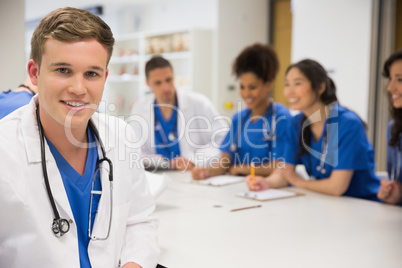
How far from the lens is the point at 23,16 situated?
7.32 ft

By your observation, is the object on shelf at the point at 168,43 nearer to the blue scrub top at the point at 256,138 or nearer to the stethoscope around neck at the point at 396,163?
the blue scrub top at the point at 256,138

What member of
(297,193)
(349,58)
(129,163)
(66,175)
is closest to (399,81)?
(297,193)

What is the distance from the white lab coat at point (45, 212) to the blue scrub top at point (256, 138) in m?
1.42

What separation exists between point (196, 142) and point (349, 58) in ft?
6.12

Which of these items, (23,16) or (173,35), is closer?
(23,16)

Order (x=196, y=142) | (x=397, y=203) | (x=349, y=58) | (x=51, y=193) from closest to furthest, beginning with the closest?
(x=51, y=193), (x=397, y=203), (x=196, y=142), (x=349, y=58)

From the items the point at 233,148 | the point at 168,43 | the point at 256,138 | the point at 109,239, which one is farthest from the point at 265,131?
the point at 168,43

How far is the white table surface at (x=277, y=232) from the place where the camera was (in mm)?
1270

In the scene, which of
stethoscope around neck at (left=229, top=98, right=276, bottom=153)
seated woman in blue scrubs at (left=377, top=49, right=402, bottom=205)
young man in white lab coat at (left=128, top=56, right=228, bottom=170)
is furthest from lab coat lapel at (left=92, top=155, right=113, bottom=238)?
young man in white lab coat at (left=128, top=56, right=228, bottom=170)

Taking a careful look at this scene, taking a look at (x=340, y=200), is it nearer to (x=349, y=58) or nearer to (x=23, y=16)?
(x=23, y=16)

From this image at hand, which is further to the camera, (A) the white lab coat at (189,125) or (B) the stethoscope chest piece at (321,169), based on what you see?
(A) the white lab coat at (189,125)

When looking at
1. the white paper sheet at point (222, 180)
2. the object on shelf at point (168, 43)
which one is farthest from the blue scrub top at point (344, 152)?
the object on shelf at point (168, 43)

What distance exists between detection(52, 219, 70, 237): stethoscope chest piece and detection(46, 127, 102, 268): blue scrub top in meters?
0.07

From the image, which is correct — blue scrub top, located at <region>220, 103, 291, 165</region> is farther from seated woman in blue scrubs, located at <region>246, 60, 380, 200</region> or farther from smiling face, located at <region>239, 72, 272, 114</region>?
seated woman in blue scrubs, located at <region>246, 60, 380, 200</region>
